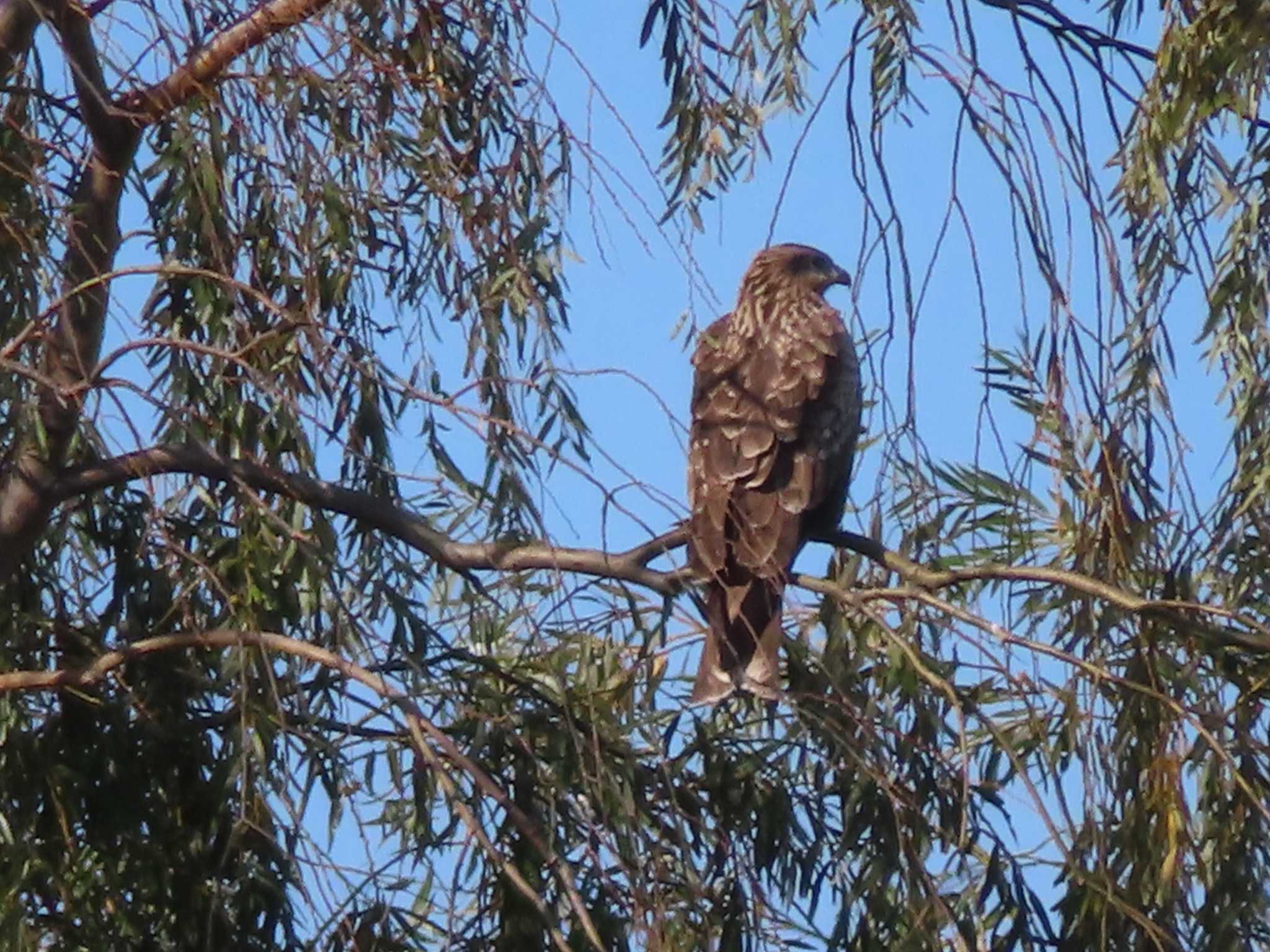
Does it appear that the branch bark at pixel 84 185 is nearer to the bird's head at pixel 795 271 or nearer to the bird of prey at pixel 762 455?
the bird of prey at pixel 762 455

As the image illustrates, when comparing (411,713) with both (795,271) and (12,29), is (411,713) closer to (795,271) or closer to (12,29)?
(12,29)

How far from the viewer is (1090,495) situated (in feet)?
9.30

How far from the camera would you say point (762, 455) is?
4.24 meters

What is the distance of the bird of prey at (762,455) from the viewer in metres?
3.59

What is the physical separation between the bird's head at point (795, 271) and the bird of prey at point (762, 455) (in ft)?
0.08

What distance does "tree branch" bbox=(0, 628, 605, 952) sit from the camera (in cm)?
270

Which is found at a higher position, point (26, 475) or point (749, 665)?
point (26, 475)

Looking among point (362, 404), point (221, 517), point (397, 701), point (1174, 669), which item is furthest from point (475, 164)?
point (1174, 669)

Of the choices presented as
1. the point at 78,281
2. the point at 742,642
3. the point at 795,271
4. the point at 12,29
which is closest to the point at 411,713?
the point at 742,642

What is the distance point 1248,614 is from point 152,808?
1657 mm

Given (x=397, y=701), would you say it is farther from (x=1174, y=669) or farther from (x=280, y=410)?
(x=1174, y=669)

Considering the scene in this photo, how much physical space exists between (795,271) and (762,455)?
1.00 m

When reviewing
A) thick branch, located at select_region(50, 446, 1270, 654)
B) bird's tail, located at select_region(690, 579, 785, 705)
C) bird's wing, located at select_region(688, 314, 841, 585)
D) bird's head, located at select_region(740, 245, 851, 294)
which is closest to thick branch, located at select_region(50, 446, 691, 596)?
thick branch, located at select_region(50, 446, 1270, 654)

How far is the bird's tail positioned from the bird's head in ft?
4.81
